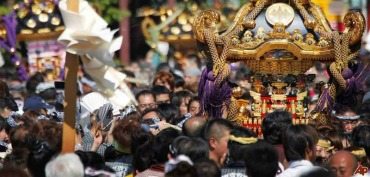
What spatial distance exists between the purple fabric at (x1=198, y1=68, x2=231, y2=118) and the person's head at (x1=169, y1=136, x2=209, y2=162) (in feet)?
9.22

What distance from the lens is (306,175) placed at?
8.89 m

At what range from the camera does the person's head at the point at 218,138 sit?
10141mm

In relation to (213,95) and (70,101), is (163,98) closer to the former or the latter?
(213,95)

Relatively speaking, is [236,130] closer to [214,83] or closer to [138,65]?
[214,83]

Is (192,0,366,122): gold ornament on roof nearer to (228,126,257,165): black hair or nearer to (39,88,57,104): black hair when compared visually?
(228,126,257,165): black hair

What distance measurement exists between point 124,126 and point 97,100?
1.58 meters

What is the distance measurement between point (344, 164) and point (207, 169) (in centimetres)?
129

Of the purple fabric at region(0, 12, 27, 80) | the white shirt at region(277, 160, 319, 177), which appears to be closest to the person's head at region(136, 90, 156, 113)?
the white shirt at region(277, 160, 319, 177)

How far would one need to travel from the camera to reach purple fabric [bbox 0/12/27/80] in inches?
837

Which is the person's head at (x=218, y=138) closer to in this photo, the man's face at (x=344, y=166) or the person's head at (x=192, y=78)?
the man's face at (x=344, y=166)

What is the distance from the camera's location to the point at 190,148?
968cm

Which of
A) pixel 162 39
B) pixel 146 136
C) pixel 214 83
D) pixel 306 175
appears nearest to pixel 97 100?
pixel 214 83

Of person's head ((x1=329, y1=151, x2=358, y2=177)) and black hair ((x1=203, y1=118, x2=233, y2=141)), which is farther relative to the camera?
black hair ((x1=203, y1=118, x2=233, y2=141))

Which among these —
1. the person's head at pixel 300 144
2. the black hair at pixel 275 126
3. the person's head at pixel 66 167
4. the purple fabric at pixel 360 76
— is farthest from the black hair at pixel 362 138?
the person's head at pixel 66 167
